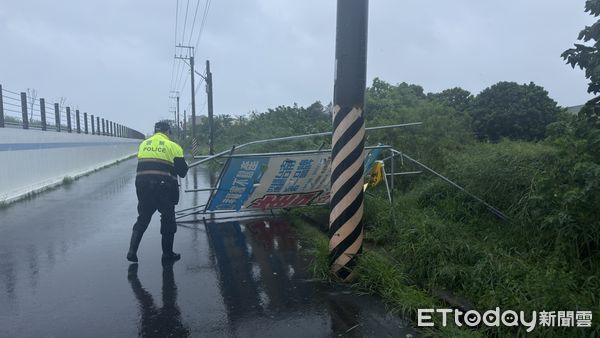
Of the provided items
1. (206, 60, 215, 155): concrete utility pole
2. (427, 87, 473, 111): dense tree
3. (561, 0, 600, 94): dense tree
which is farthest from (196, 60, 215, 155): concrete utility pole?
(561, 0, 600, 94): dense tree

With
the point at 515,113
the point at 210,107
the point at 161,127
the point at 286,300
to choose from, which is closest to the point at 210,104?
the point at 210,107

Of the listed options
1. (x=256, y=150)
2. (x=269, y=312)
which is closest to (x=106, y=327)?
(x=269, y=312)

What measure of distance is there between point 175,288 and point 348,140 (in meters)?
2.48

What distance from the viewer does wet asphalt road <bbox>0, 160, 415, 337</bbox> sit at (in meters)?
3.88

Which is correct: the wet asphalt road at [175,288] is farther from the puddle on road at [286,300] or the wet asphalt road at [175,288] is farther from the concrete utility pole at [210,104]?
the concrete utility pole at [210,104]

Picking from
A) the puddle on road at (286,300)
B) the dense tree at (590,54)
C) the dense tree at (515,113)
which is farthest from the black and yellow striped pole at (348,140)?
the dense tree at (515,113)

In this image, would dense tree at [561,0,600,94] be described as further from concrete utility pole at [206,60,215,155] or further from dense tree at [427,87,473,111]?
concrete utility pole at [206,60,215,155]

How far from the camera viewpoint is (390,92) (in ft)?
55.5

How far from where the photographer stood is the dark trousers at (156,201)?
5605 millimetres

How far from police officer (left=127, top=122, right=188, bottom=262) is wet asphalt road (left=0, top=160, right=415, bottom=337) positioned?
0.39 metres

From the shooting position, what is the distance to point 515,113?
13961 mm

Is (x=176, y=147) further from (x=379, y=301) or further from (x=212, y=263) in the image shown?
(x=379, y=301)

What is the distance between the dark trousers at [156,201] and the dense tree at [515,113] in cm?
1123

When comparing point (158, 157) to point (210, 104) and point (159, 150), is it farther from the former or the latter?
point (210, 104)
